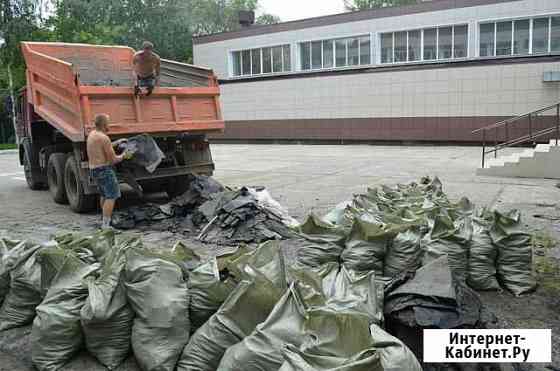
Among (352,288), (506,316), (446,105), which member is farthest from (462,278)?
(446,105)

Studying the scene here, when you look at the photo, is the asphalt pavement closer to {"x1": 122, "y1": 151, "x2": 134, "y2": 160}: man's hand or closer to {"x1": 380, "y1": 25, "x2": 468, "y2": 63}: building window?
{"x1": 122, "y1": 151, "x2": 134, "y2": 160}: man's hand

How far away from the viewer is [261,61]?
2500cm

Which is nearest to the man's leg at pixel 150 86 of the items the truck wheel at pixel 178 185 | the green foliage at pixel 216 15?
the truck wheel at pixel 178 185

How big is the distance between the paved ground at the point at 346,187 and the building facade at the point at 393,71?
2.98 meters

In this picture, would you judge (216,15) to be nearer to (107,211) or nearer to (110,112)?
(110,112)

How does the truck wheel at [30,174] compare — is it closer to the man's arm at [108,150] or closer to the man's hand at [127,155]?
the man's hand at [127,155]

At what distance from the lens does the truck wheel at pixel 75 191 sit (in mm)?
8047

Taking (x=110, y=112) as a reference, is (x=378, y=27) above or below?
above

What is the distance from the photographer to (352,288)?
322 cm

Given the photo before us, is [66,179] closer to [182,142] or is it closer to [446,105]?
Result: [182,142]

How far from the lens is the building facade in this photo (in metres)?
18.6

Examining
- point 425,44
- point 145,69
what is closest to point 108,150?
point 145,69

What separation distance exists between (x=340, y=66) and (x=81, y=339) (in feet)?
68.0

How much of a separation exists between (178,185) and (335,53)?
15.4 m
